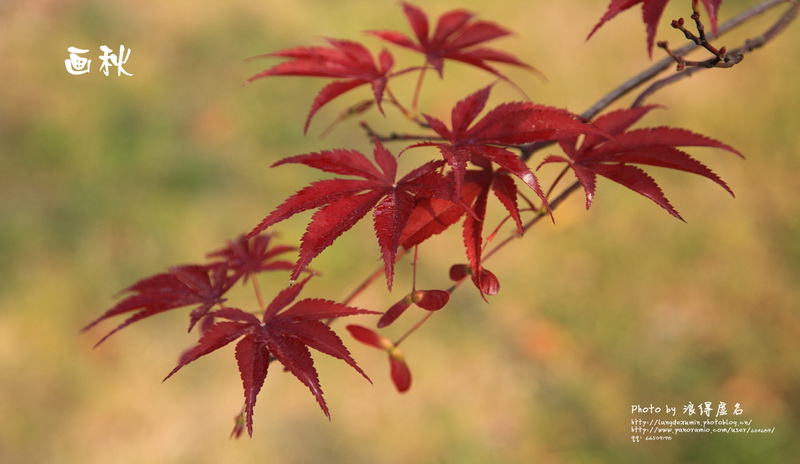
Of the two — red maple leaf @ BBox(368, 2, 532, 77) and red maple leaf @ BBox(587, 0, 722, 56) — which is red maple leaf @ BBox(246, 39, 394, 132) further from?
red maple leaf @ BBox(587, 0, 722, 56)

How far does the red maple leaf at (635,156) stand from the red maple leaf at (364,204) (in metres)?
0.14

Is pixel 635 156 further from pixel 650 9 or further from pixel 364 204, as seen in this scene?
pixel 364 204

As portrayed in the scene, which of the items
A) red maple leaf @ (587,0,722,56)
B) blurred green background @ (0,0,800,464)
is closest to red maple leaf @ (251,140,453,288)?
red maple leaf @ (587,0,722,56)

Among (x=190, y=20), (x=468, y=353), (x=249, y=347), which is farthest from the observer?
(x=190, y=20)

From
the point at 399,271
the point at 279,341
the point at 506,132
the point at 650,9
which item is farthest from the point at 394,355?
the point at 399,271

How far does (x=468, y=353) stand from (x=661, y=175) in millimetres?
1148

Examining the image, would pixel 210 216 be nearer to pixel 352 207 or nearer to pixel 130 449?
pixel 130 449

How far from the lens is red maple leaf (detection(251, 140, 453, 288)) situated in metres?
0.61

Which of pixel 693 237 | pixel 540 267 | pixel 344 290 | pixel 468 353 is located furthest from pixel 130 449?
pixel 693 237

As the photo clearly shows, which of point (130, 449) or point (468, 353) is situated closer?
point (130, 449)

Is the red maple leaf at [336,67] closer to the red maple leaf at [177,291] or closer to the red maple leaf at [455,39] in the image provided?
the red maple leaf at [455,39]

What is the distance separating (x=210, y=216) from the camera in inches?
104

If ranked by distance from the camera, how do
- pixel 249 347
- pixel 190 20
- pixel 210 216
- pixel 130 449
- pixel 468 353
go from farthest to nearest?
pixel 190 20
pixel 210 216
pixel 468 353
pixel 130 449
pixel 249 347

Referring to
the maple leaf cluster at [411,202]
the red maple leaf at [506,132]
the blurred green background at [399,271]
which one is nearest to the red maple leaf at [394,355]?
the maple leaf cluster at [411,202]
